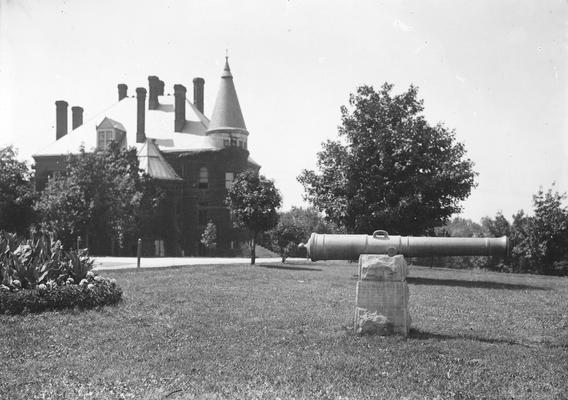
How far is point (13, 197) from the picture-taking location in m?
44.8

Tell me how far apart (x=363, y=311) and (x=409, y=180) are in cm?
1399

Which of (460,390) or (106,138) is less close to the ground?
(106,138)

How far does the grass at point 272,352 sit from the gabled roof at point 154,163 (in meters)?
36.5

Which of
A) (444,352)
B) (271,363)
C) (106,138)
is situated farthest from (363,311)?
(106,138)

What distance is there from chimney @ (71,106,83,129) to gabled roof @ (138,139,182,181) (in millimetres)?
12231

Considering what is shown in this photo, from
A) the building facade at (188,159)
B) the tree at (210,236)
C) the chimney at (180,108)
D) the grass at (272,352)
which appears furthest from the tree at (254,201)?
the chimney at (180,108)

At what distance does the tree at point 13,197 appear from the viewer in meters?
44.5

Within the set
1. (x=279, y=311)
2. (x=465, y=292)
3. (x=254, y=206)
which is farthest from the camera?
(x=254, y=206)

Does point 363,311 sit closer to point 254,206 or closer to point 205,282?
point 205,282

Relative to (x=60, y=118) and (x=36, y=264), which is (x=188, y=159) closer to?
(x=60, y=118)

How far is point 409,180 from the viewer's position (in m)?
23.9

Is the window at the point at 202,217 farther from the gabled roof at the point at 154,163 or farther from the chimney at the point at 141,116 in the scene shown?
the chimney at the point at 141,116

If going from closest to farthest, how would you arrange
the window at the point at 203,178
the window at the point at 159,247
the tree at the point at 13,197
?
1. the tree at the point at 13,197
2. the window at the point at 159,247
3. the window at the point at 203,178

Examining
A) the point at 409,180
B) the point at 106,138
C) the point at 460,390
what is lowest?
the point at 460,390
